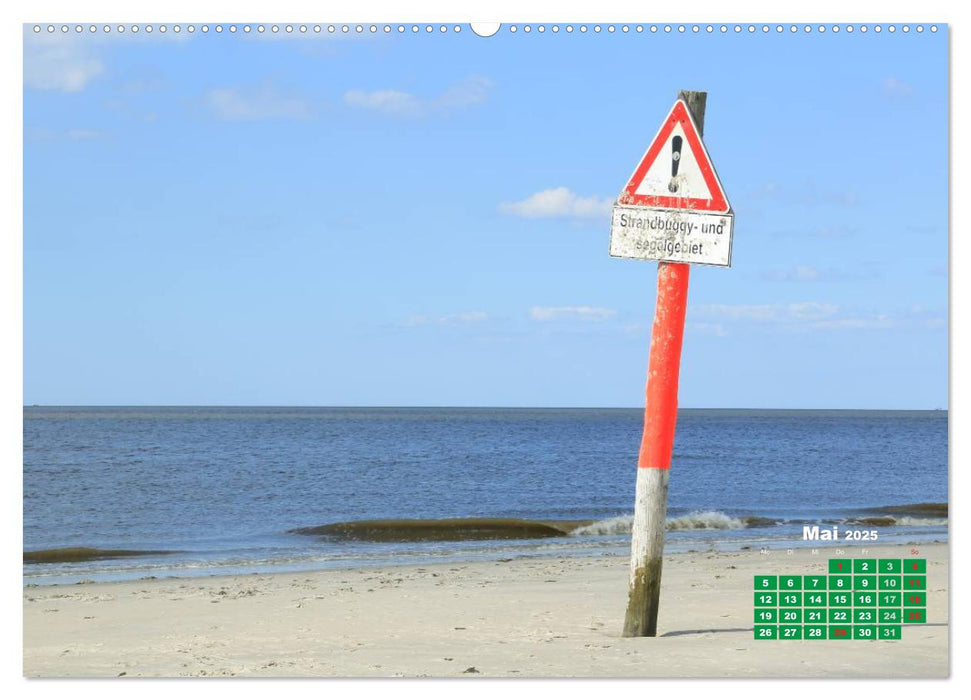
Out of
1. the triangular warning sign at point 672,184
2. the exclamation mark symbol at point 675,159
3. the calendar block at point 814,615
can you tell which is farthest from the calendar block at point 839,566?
the exclamation mark symbol at point 675,159

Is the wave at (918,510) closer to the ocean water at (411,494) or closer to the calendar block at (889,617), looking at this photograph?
the ocean water at (411,494)

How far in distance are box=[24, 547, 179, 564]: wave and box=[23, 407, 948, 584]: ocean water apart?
27 cm

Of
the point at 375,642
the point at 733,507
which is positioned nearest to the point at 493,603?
the point at 375,642

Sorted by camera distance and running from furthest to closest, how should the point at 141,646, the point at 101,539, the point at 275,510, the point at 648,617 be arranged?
the point at 275,510, the point at 101,539, the point at 141,646, the point at 648,617

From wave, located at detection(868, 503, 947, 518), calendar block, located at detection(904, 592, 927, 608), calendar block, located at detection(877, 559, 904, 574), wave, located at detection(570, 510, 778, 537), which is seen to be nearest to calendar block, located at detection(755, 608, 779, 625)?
calendar block, located at detection(877, 559, 904, 574)

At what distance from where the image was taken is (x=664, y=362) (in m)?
6.57

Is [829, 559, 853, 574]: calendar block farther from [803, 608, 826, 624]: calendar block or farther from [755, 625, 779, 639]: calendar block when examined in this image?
[755, 625, 779, 639]: calendar block

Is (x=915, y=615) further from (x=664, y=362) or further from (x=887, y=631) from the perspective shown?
(x=664, y=362)

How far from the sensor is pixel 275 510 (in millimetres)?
25516

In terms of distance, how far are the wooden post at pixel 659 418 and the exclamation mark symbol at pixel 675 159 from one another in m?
0.22

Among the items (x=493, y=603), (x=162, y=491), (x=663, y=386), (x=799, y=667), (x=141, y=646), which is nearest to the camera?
(x=799, y=667)

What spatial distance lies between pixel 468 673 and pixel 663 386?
2.04 m

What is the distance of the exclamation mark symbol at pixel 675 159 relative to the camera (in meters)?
6.34
